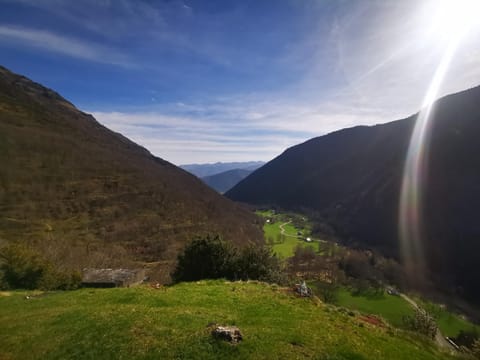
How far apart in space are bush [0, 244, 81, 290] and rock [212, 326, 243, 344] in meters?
18.7

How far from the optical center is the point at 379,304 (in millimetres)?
78375

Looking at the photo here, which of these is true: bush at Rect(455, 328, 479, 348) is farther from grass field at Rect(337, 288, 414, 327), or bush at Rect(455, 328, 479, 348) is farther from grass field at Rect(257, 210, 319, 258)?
grass field at Rect(257, 210, 319, 258)

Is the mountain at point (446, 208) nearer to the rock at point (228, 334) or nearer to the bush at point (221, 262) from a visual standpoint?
the bush at point (221, 262)

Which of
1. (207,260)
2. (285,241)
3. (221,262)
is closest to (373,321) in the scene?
(221,262)

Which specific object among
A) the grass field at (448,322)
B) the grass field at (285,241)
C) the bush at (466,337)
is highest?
the grass field at (285,241)

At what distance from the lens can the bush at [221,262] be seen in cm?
2473

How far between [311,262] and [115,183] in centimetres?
→ 8343

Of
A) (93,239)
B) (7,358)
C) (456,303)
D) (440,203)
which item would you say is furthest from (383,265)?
(7,358)

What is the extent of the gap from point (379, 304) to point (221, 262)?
70.8m

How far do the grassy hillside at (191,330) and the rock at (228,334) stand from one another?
228 mm

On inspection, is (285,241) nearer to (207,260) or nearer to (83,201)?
(83,201)

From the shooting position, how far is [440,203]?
155125 mm

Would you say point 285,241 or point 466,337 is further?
point 285,241

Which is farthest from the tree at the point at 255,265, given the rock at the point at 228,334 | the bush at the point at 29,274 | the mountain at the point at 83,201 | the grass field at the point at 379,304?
the grass field at the point at 379,304
